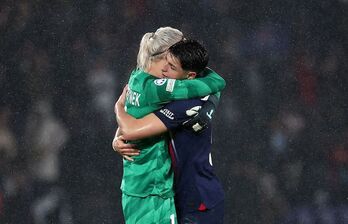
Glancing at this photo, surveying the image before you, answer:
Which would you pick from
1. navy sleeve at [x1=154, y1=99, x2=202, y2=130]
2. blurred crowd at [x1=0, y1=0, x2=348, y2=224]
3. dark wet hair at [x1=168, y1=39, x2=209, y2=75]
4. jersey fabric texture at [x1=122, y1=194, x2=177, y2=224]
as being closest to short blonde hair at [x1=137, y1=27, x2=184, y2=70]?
dark wet hair at [x1=168, y1=39, x2=209, y2=75]

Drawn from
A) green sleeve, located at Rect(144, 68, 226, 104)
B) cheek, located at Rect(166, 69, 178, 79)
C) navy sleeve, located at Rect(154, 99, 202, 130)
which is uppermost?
cheek, located at Rect(166, 69, 178, 79)

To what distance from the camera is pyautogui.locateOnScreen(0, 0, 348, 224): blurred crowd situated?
396 cm

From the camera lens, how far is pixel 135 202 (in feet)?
9.09

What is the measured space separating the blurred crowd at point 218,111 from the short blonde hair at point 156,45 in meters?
1.19

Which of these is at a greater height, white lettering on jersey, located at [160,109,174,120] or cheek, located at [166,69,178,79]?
cheek, located at [166,69,178,79]

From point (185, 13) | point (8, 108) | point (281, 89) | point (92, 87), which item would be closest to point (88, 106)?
point (92, 87)

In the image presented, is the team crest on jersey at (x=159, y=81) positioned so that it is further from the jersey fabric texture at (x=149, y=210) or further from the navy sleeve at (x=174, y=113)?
the jersey fabric texture at (x=149, y=210)

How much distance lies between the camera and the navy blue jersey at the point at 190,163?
8.88ft

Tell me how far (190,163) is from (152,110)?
0.71 ft

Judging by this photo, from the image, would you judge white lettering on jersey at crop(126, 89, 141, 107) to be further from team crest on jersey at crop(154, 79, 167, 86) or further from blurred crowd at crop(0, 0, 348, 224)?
blurred crowd at crop(0, 0, 348, 224)

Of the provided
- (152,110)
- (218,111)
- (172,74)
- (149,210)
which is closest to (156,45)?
(172,74)

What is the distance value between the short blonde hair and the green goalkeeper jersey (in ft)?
0.13

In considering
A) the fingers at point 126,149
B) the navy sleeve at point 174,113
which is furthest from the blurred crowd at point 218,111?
the navy sleeve at point 174,113

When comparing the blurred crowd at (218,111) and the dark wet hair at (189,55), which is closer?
the dark wet hair at (189,55)
